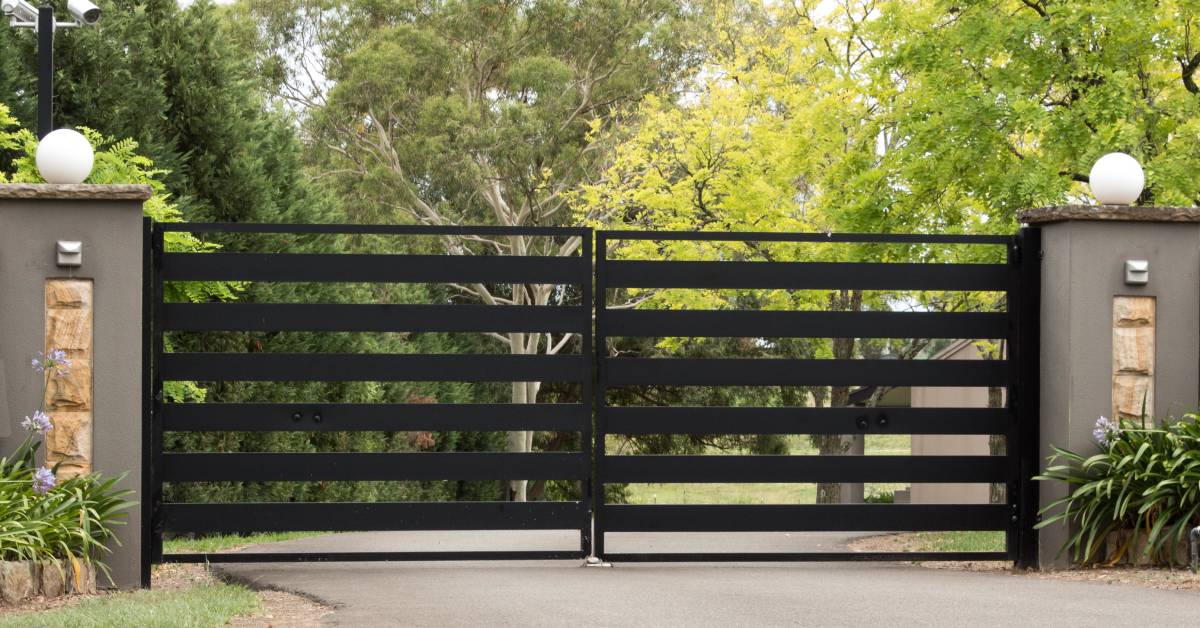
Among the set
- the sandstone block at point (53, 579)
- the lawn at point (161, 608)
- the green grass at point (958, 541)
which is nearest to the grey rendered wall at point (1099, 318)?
the green grass at point (958, 541)

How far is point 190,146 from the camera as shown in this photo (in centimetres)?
1309

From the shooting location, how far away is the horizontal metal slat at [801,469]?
23.4 ft

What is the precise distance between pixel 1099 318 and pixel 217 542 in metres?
7.57

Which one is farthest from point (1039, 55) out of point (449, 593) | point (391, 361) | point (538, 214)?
point (538, 214)

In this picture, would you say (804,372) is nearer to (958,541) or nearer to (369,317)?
(369,317)

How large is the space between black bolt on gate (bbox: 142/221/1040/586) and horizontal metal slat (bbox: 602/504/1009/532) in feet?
0.04

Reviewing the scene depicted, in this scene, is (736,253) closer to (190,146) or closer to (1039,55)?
(1039,55)

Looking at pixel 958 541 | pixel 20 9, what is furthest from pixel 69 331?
pixel 958 541

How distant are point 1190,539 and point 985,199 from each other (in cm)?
693

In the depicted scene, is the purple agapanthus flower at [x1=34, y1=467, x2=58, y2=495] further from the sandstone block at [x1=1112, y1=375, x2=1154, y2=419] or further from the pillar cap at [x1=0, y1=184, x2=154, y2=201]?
the sandstone block at [x1=1112, y1=375, x2=1154, y2=419]

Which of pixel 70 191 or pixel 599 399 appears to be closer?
pixel 70 191

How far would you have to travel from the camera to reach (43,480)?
19.5ft

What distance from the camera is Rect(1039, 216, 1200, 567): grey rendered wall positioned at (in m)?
7.04

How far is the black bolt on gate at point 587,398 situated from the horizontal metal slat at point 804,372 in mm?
14
